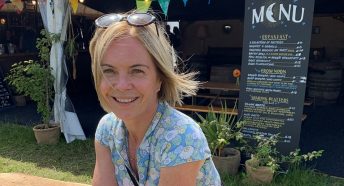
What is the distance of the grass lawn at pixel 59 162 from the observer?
3518 millimetres

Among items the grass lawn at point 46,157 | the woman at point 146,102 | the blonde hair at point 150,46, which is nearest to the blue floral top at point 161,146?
the woman at point 146,102

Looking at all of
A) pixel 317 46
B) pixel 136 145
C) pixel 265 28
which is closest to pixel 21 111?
pixel 265 28

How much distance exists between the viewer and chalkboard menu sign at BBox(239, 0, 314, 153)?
135 inches

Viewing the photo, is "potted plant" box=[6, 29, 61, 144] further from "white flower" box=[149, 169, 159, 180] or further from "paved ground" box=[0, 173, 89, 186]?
"white flower" box=[149, 169, 159, 180]

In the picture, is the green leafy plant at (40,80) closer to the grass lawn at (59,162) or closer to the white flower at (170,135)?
the grass lawn at (59,162)

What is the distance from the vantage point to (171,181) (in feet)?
3.93

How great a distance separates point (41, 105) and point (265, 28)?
3.27m

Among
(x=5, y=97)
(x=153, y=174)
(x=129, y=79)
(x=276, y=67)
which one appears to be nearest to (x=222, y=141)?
(x=276, y=67)

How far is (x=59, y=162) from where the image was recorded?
427 centimetres

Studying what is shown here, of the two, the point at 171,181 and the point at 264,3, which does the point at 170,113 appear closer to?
the point at 171,181

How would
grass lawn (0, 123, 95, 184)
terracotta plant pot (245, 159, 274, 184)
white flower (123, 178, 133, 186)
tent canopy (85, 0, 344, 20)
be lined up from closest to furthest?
1. white flower (123, 178, 133, 186)
2. terracotta plant pot (245, 159, 274, 184)
3. grass lawn (0, 123, 95, 184)
4. tent canopy (85, 0, 344, 20)

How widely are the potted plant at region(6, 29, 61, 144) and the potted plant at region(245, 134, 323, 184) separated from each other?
2.88 meters

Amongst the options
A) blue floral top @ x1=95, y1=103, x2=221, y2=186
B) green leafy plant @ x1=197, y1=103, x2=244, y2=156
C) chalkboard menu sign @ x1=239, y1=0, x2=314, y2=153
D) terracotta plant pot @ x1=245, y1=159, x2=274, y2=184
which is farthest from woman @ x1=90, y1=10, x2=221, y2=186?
chalkboard menu sign @ x1=239, y1=0, x2=314, y2=153

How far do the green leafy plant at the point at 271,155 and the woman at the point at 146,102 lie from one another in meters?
2.18
